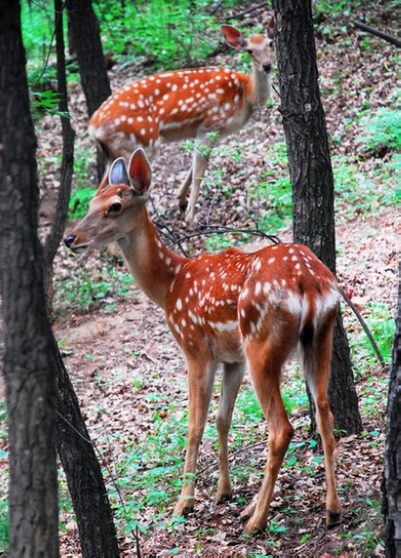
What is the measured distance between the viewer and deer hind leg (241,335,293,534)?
15.7ft

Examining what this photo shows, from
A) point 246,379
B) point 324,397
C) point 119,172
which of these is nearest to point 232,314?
point 324,397

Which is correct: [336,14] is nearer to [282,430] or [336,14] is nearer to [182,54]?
[182,54]

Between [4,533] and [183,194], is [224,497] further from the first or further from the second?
[183,194]

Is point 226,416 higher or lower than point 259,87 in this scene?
lower

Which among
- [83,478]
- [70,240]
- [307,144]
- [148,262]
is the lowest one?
[83,478]

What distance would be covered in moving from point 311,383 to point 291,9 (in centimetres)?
269

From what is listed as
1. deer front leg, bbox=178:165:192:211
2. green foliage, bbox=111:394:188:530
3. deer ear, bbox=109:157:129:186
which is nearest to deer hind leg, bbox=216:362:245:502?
green foliage, bbox=111:394:188:530

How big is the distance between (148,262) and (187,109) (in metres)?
5.84

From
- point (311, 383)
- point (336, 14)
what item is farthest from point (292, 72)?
point (336, 14)

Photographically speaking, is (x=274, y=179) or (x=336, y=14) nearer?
(x=274, y=179)

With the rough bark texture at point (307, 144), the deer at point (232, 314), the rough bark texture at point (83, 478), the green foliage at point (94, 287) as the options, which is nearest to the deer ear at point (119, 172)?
the deer at point (232, 314)

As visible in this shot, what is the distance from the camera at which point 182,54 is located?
52.4 feet

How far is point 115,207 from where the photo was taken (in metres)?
6.12

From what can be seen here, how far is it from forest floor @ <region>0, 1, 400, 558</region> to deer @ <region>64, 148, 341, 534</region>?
0.76 feet
